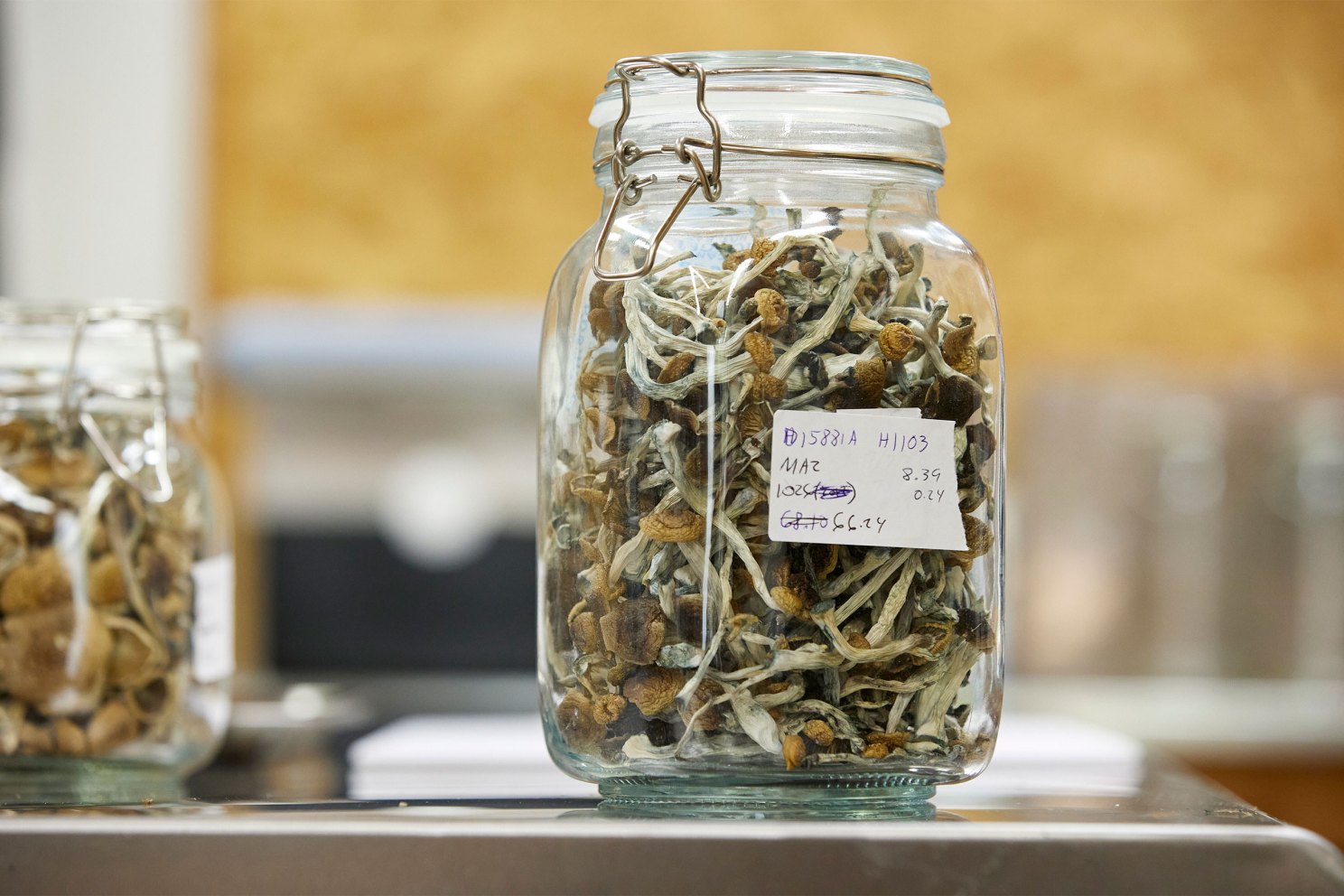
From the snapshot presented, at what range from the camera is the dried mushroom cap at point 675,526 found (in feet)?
1.51

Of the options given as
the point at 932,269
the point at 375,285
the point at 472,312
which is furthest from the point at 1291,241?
the point at 932,269

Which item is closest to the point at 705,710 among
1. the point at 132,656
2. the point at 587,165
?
the point at 132,656

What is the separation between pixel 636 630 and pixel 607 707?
1.1 inches

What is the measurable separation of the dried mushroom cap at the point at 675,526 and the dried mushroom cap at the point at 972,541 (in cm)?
9

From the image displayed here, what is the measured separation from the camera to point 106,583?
562 mm

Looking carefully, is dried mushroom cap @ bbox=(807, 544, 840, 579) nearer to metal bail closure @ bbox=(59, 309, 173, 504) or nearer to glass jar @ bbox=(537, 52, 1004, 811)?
glass jar @ bbox=(537, 52, 1004, 811)

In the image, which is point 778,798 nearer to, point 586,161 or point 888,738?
point 888,738

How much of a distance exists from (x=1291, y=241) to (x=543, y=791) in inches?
86.8

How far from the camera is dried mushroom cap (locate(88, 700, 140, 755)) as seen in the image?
56 cm

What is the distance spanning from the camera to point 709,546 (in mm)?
459

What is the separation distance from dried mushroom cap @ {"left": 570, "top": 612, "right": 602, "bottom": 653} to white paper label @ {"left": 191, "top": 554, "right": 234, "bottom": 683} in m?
0.19

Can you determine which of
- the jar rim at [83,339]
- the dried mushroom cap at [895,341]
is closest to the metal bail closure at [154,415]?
the jar rim at [83,339]

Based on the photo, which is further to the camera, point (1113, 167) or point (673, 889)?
point (1113, 167)

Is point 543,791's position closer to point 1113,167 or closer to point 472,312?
point 472,312
